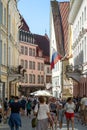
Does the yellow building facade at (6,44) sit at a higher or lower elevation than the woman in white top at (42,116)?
higher

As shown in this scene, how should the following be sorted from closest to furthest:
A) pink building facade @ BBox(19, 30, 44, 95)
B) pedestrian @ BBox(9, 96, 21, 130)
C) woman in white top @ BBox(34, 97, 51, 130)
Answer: woman in white top @ BBox(34, 97, 51, 130) → pedestrian @ BBox(9, 96, 21, 130) → pink building facade @ BBox(19, 30, 44, 95)

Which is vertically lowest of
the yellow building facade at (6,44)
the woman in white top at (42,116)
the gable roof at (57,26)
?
the woman in white top at (42,116)

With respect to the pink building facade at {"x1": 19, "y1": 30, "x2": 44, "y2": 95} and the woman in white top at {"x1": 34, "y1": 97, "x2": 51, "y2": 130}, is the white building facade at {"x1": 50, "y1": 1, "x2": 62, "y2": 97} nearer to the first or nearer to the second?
the pink building facade at {"x1": 19, "y1": 30, "x2": 44, "y2": 95}

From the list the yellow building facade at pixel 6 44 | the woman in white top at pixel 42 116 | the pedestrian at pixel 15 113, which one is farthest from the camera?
the yellow building facade at pixel 6 44

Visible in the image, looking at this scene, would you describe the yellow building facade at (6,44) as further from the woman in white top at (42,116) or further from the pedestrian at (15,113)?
the woman in white top at (42,116)

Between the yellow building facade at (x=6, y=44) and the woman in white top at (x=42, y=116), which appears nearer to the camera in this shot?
the woman in white top at (x=42, y=116)

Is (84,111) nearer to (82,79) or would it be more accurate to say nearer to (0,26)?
(0,26)

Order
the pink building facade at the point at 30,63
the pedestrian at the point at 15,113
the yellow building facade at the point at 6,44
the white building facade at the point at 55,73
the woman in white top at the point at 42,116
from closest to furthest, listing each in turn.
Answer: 1. the woman in white top at the point at 42,116
2. the pedestrian at the point at 15,113
3. the yellow building facade at the point at 6,44
4. the white building facade at the point at 55,73
5. the pink building facade at the point at 30,63

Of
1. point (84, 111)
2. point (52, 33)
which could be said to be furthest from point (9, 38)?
point (52, 33)

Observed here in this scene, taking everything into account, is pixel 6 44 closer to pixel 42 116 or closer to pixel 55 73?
pixel 42 116

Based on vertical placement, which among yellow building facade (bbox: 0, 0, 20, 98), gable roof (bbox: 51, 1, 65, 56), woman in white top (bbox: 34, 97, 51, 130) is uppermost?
gable roof (bbox: 51, 1, 65, 56)

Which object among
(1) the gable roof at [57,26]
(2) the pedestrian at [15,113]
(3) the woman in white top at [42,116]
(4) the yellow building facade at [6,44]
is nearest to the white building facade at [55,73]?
(1) the gable roof at [57,26]

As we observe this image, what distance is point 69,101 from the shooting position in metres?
21.1

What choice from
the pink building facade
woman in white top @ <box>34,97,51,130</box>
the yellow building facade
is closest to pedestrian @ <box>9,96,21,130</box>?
woman in white top @ <box>34,97,51,130</box>
